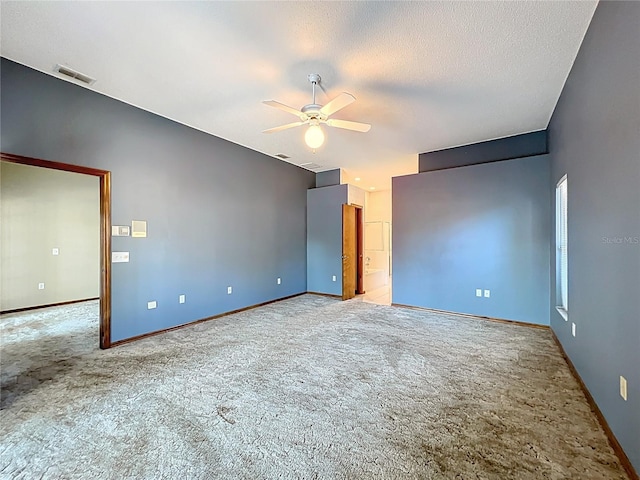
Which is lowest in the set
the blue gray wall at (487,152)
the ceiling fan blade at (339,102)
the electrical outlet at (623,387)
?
the electrical outlet at (623,387)

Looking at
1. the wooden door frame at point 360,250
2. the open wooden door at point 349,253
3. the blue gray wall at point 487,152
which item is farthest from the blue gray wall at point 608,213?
the wooden door frame at point 360,250

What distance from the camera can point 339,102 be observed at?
251 cm

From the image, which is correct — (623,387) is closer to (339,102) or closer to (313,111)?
(339,102)

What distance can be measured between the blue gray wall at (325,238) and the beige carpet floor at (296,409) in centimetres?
264

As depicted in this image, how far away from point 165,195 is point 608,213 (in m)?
4.63

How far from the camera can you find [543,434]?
1.86 meters

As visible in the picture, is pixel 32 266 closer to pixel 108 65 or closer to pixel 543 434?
pixel 108 65

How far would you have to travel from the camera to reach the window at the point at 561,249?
11.1ft

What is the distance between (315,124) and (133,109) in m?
2.49

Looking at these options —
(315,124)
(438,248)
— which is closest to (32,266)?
(315,124)

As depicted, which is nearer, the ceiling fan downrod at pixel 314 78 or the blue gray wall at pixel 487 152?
the ceiling fan downrod at pixel 314 78

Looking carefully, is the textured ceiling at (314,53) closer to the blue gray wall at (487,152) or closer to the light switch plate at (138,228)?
the blue gray wall at (487,152)

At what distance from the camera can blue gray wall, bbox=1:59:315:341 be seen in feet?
9.61

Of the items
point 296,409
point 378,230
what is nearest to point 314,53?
point 296,409
